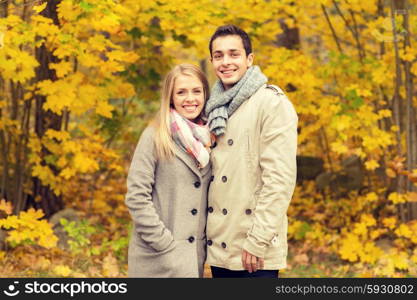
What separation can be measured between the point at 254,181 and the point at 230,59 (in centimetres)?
65

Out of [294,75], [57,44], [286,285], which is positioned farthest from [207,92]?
[294,75]

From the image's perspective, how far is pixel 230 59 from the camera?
312 cm

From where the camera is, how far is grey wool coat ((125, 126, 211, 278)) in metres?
3.07

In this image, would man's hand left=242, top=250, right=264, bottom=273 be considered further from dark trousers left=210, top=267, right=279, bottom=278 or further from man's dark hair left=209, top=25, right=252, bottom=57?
man's dark hair left=209, top=25, right=252, bottom=57

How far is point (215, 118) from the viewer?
3.10 meters

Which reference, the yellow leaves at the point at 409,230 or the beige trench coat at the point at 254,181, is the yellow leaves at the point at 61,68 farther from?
the yellow leaves at the point at 409,230

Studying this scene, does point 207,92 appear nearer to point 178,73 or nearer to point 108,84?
point 178,73

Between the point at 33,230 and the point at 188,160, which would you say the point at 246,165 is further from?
the point at 33,230

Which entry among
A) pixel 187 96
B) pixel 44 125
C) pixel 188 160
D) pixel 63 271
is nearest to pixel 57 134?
pixel 44 125

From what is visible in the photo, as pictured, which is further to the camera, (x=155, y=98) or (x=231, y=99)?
(x=155, y=98)

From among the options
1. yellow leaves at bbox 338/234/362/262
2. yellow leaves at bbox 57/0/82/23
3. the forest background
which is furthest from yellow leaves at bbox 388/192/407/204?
yellow leaves at bbox 57/0/82/23

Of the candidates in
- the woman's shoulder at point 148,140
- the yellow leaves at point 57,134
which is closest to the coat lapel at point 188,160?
the woman's shoulder at point 148,140

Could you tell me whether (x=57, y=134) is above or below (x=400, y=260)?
above

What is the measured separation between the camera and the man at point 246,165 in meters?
2.96
